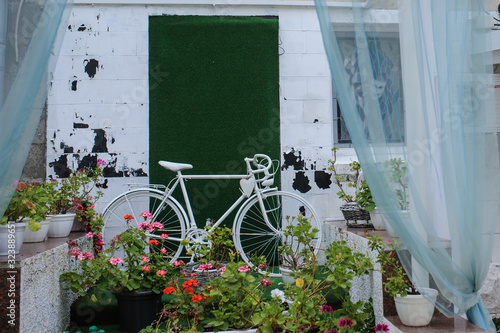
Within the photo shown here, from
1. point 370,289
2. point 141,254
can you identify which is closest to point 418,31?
point 370,289

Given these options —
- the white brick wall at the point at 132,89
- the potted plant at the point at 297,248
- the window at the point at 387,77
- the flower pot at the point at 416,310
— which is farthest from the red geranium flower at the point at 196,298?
the white brick wall at the point at 132,89

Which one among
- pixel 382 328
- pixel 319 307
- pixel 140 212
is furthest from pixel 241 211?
pixel 382 328

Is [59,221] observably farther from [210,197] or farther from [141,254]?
[210,197]

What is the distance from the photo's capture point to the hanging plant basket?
9.74ft

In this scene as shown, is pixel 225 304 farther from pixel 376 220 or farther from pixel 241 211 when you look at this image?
pixel 241 211

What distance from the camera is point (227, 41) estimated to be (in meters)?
4.25

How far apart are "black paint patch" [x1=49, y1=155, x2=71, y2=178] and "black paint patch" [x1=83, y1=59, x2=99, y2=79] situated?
80 cm

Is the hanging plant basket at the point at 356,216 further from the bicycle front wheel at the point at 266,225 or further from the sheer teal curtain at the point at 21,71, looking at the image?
the sheer teal curtain at the point at 21,71

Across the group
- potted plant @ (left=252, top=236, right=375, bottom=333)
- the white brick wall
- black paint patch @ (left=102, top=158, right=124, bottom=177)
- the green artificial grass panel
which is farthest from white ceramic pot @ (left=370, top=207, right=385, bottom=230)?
black paint patch @ (left=102, top=158, right=124, bottom=177)

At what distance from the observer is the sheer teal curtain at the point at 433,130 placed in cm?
179

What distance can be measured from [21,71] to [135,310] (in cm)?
148

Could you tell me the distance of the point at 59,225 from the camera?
2.91m

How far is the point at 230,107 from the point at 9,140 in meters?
2.71

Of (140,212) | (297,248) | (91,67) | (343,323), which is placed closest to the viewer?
(343,323)
